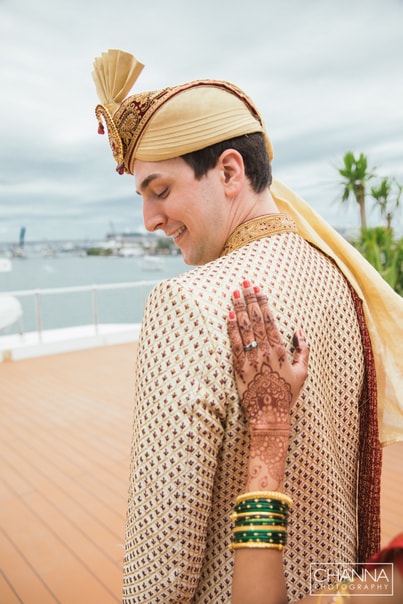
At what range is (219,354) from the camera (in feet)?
2.30

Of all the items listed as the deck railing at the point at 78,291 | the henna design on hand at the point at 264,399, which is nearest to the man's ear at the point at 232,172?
the henna design on hand at the point at 264,399

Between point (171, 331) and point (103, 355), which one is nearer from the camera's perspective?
point (171, 331)

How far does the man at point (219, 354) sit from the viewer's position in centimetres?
70

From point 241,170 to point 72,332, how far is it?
26.1 feet

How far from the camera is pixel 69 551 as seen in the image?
8.49 ft

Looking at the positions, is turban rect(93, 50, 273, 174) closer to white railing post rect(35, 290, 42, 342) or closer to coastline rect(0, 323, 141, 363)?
white railing post rect(35, 290, 42, 342)

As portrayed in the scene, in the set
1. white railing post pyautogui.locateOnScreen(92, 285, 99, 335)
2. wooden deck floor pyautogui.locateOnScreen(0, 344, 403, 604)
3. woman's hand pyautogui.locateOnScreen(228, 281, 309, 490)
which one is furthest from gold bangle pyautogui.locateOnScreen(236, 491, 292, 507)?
white railing post pyautogui.locateOnScreen(92, 285, 99, 335)

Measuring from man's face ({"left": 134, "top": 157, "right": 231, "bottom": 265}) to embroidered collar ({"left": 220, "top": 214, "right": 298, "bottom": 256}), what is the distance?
1.2 inches

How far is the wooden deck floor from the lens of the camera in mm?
2373

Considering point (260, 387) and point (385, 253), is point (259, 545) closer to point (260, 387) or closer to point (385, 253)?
point (260, 387)

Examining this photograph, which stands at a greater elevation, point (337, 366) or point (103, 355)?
point (337, 366)

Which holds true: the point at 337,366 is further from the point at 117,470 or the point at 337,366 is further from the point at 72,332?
the point at 72,332

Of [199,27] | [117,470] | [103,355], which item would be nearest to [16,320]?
[103,355]

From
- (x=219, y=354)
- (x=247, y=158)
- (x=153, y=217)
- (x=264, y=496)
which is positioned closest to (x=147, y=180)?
(x=153, y=217)
